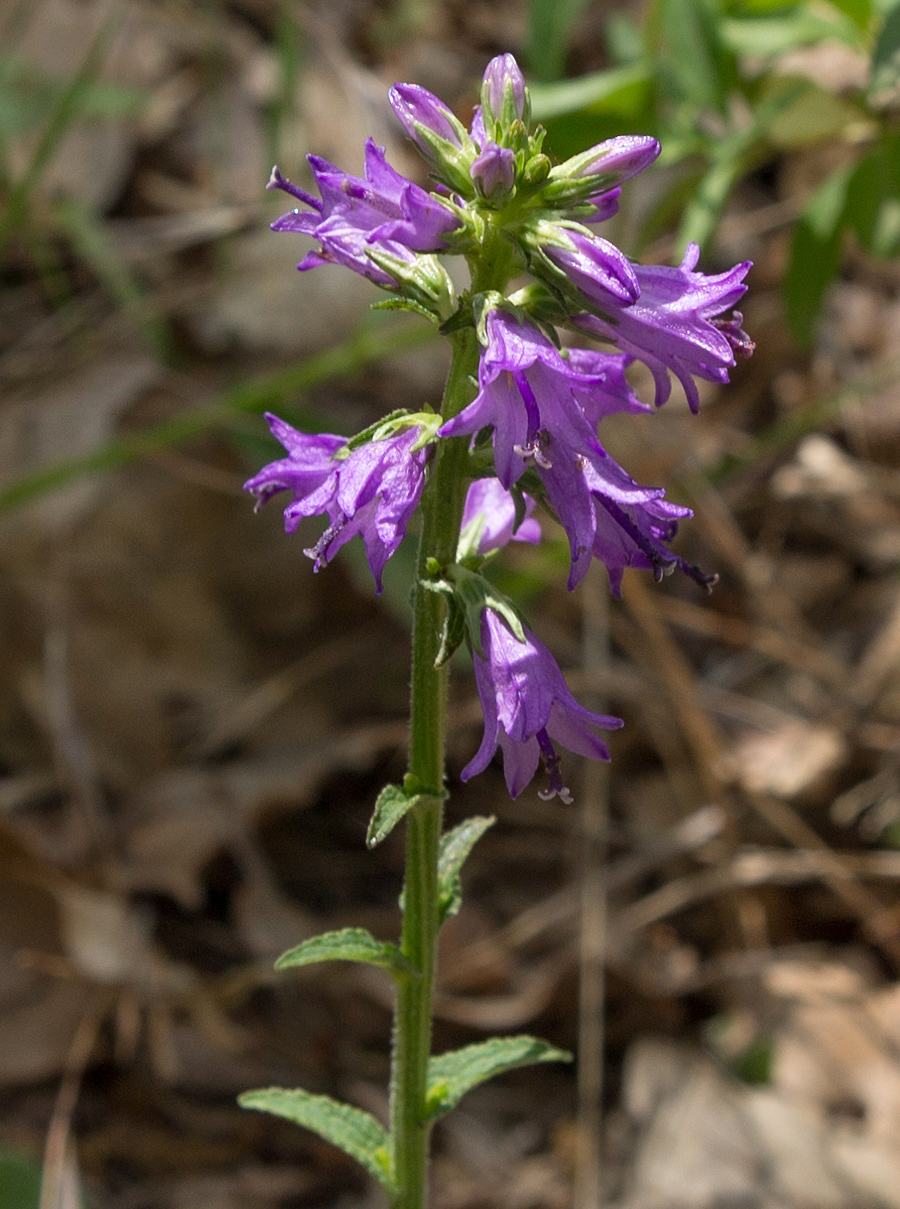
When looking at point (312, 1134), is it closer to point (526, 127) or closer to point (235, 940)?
point (235, 940)

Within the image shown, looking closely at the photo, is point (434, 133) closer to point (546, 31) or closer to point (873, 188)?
point (546, 31)

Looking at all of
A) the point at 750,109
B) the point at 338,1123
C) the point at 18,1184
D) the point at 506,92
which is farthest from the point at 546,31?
the point at 18,1184

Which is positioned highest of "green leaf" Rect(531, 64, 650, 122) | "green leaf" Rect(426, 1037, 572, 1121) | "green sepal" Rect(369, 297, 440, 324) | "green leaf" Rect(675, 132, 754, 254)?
"green leaf" Rect(531, 64, 650, 122)

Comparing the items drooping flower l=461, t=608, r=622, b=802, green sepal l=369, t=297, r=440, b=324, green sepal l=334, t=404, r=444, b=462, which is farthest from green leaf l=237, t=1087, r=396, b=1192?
green sepal l=369, t=297, r=440, b=324

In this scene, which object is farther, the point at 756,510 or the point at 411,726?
the point at 756,510

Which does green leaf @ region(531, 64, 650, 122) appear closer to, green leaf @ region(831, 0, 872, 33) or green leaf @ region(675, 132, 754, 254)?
green leaf @ region(675, 132, 754, 254)

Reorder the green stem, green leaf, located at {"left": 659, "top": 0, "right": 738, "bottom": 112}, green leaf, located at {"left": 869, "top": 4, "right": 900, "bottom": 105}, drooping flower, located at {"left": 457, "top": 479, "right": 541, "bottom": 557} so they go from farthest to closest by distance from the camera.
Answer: green leaf, located at {"left": 659, "top": 0, "right": 738, "bottom": 112} < green leaf, located at {"left": 869, "top": 4, "right": 900, "bottom": 105} < drooping flower, located at {"left": 457, "top": 479, "right": 541, "bottom": 557} < the green stem

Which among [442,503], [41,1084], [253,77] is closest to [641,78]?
[442,503]
